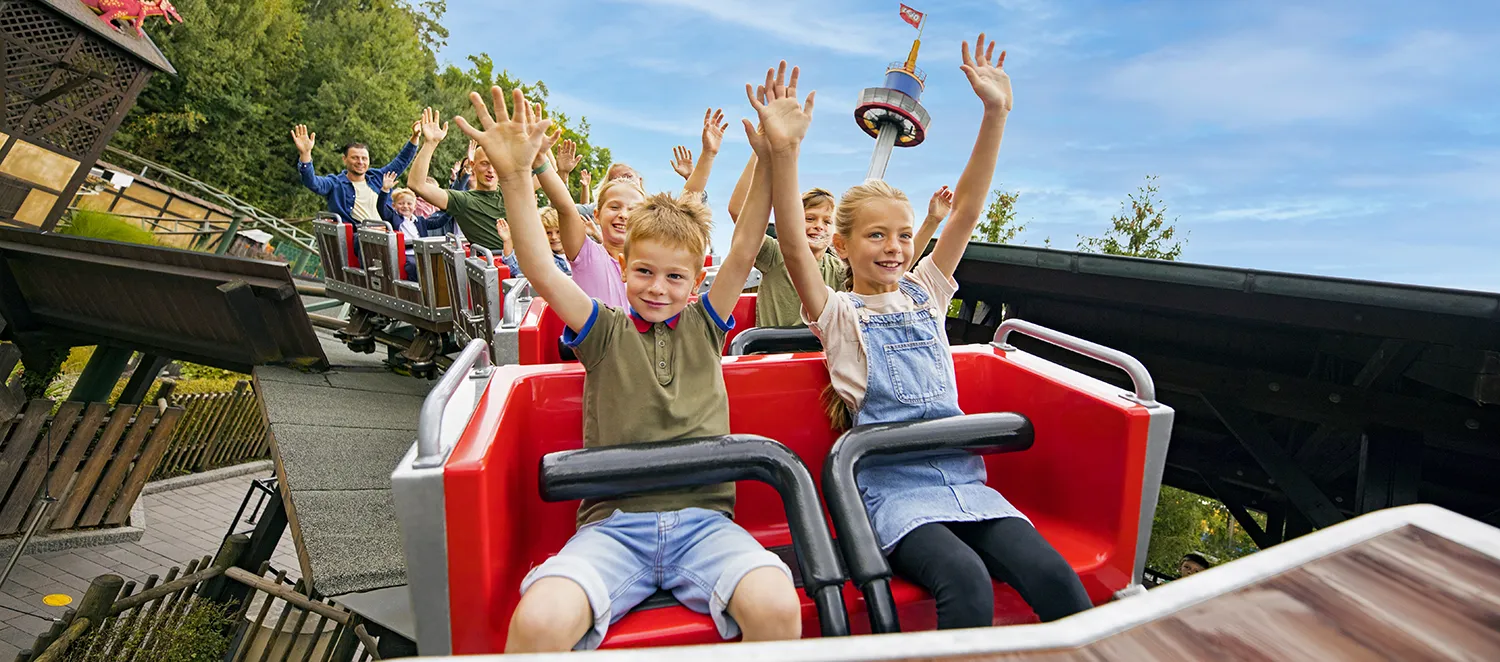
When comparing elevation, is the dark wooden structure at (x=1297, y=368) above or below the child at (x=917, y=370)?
above

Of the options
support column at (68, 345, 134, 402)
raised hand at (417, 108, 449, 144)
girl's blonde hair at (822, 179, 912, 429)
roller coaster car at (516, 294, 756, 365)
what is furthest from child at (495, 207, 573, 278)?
support column at (68, 345, 134, 402)

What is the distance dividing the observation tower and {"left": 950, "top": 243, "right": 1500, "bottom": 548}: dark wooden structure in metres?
1.98

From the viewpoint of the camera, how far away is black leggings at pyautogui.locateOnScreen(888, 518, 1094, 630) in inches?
58.2

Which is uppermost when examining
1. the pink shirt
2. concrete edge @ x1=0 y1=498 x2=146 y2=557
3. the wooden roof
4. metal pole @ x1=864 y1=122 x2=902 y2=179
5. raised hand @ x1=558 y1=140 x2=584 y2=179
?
metal pole @ x1=864 y1=122 x2=902 y2=179

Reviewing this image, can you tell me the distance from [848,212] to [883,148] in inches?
169

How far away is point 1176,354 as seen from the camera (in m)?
4.23

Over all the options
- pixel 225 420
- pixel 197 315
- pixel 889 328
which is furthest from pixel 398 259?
pixel 225 420

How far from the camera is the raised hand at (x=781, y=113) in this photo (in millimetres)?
1721

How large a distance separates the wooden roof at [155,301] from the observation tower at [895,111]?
460 centimetres

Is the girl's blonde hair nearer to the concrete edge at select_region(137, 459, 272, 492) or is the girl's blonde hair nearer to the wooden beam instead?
the wooden beam

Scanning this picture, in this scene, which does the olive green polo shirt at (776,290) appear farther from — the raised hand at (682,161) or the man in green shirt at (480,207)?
the man in green shirt at (480,207)

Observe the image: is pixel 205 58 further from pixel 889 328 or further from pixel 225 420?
pixel 889 328

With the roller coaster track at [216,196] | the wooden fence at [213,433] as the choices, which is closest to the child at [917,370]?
the wooden fence at [213,433]

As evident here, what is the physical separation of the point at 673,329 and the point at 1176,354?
136 inches
